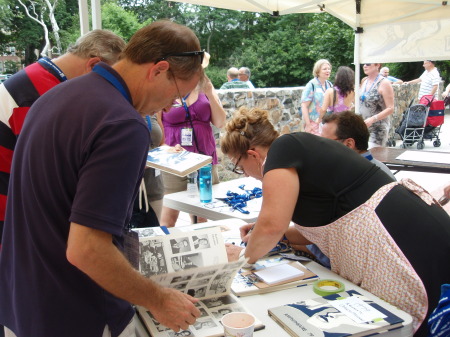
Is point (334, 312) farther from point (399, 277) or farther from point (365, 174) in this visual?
point (365, 174)

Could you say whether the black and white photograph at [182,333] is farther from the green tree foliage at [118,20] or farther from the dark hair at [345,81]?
the green tree foliage at [118,20]

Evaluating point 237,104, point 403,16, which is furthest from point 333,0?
point 237,104

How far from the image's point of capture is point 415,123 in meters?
7.65

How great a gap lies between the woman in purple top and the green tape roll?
1893 millimetres

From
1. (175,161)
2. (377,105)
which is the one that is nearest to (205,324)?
(175,161)

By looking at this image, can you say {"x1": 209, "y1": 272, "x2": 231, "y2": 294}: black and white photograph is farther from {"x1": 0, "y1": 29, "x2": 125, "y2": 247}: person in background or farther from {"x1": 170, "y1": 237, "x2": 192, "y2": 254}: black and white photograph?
{"x1": 0, "y1": 29, "x2": 125, "y2": 247}: person in background

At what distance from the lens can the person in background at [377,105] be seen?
14.6ft

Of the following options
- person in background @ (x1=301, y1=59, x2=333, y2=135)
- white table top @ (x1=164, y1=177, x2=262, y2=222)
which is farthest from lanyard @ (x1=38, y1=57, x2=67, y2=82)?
person in background @ (x1=301, y1=59, x2=333, y2=135)

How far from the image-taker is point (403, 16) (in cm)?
457

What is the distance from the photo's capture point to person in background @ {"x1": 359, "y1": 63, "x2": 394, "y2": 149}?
445cm

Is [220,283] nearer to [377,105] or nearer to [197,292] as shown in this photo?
[197,292]

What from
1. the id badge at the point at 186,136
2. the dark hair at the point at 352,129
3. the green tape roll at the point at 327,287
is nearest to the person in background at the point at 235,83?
the id badge at the point at 186,136

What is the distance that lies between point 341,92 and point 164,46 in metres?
4.25

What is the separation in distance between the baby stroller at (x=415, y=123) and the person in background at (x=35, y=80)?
Answer: 7204mm
